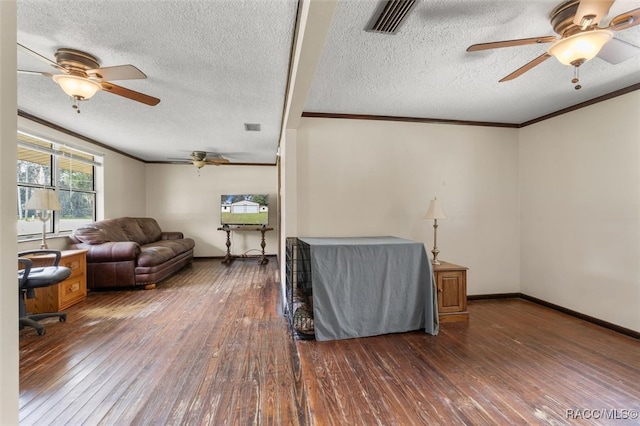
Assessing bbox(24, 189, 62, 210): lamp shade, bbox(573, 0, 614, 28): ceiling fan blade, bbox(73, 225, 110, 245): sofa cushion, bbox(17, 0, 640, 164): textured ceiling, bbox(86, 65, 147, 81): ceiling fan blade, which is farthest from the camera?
bbox(73, 225, 110, 245): sofa cushion

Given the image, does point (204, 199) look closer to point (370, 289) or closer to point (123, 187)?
point (123, 187)

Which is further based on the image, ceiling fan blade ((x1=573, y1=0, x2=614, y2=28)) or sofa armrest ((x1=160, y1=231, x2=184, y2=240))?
sofa armrest ((x1=160, y1=231, x2=184, y2=240))

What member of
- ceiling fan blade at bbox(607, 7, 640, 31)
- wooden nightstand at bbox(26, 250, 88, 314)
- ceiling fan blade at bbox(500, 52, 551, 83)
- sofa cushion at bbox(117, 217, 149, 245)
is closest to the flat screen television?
sofa cushion at bbox(117, 217, 149, 245)

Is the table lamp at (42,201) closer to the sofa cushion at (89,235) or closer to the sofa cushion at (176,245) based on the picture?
the sofa cushion at (89,235)

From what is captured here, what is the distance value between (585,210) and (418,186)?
1816mm

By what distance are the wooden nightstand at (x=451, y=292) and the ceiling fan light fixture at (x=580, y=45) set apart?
2.05 metres

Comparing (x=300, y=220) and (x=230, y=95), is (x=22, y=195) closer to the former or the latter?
(x=230, y=95)

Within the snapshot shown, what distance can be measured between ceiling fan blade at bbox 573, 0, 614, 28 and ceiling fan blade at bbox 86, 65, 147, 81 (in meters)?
2.71

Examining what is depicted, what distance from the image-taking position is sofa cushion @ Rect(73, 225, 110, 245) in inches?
163

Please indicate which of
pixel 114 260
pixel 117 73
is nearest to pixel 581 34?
pixel 117 73

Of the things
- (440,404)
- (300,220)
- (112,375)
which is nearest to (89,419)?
(112,375)

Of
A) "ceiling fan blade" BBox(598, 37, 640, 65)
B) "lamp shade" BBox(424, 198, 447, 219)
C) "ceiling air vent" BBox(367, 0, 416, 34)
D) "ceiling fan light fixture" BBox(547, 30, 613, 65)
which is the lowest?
"lamp shade" BBox(424, 198, 447, 219)

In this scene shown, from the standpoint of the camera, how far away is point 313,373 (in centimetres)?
201

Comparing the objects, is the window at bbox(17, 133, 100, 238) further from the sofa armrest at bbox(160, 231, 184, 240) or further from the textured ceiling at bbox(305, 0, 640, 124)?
the textured ceiling at bbox(305, 0, 640, 124)
